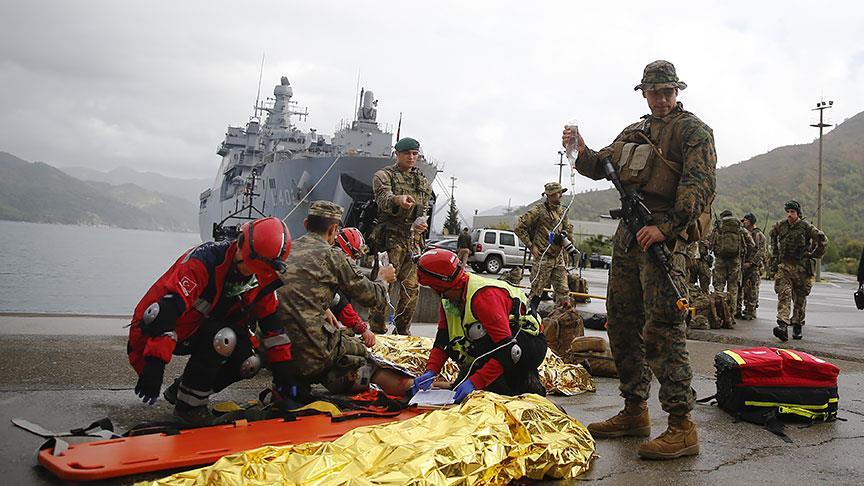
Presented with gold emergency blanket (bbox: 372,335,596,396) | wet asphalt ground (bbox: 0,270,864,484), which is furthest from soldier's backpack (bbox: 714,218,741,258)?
gold emergency blanket (bbox: 372,335,596,396)

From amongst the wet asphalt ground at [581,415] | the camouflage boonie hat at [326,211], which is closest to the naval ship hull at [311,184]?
the wet asphalt ground at [581,415]

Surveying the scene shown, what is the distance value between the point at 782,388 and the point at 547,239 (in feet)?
19.6

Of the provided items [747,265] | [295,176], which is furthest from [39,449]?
[295,176]

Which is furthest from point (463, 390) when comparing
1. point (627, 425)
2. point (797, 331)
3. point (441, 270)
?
point (797, 331)

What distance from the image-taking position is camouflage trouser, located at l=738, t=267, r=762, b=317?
11.8m

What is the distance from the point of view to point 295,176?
103 ft

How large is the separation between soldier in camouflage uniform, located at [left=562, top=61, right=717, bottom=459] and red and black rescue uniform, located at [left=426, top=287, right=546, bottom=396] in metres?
0.49

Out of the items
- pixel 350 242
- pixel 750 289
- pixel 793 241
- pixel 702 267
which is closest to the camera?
pixel 350 242

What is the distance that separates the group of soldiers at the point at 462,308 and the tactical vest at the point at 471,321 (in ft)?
0.03

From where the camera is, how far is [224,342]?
3.46 metres

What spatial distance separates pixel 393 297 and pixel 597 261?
1222 inches

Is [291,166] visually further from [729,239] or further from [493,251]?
[729,239]

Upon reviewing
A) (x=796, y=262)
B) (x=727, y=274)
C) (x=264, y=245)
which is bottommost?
(x=264, y=245)

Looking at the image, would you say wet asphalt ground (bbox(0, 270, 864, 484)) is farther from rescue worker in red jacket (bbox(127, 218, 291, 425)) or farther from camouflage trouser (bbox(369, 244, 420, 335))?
camouflage trouser (bbox(369, 244, 420, 335))
